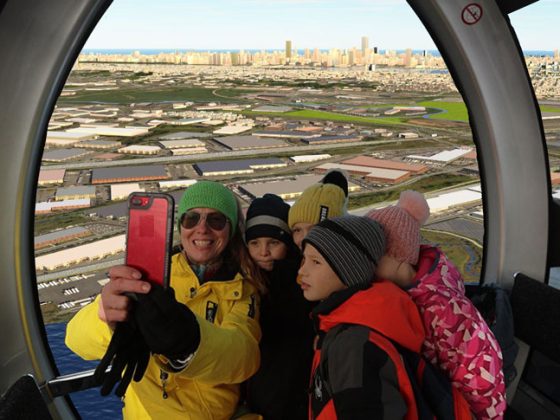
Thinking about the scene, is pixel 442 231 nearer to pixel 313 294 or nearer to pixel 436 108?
pixel 313 294

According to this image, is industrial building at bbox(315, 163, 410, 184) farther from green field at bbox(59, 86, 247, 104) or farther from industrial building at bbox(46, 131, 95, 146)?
green field at bbox(59, 86, 247, 104)

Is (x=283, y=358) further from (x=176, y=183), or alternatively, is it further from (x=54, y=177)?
(x=54, y=177)

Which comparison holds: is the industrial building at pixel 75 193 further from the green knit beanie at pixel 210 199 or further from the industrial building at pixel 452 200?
the green knit beanie at pixel 210 199

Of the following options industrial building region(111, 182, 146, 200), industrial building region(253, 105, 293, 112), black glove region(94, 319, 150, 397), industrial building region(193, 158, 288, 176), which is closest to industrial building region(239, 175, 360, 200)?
industrial building region(193, 158, 288, 176)

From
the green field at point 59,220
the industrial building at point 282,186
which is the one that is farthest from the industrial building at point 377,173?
the green field at point 59,220

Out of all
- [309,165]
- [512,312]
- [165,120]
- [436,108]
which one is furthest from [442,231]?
[436,108]
